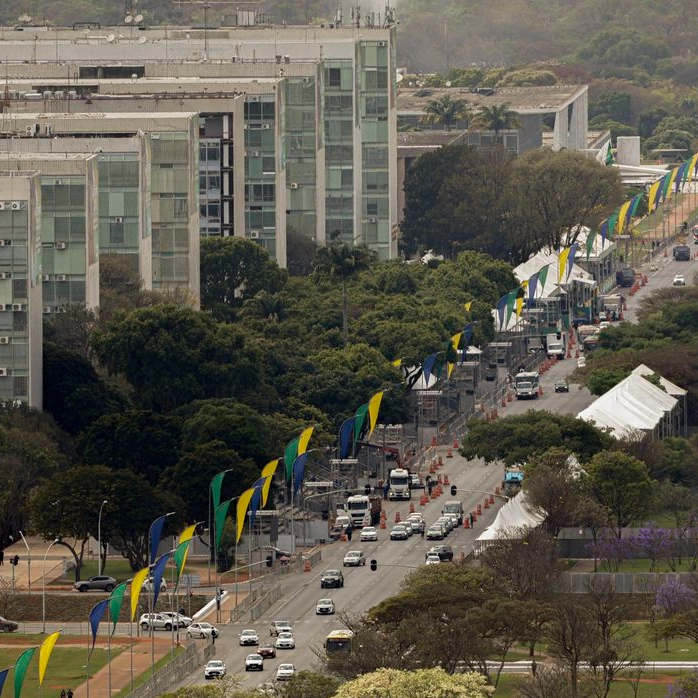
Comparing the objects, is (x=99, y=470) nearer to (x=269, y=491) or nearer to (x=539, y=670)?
(x=269, y=491)

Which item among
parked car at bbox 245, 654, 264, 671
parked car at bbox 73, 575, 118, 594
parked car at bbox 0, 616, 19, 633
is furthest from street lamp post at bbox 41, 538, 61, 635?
parked car at bbox 245, 654, 264, 671

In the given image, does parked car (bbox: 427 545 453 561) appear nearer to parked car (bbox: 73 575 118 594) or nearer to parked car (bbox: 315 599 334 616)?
parked car (bbox: 315 599 334 616)

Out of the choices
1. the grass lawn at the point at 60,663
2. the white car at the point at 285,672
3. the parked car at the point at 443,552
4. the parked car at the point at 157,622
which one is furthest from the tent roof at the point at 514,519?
the white car at the point at 285,672

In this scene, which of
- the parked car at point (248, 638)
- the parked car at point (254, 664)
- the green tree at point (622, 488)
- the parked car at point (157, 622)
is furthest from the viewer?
the green tree at point (622, 488)

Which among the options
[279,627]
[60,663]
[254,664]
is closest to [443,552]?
[279,627]

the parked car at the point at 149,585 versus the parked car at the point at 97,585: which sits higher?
the parked car at the point at 149,585

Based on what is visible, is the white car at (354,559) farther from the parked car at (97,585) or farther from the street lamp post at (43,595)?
the street lamp post at (43,595)

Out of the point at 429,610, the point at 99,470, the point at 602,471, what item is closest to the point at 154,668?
the point at 429,610
